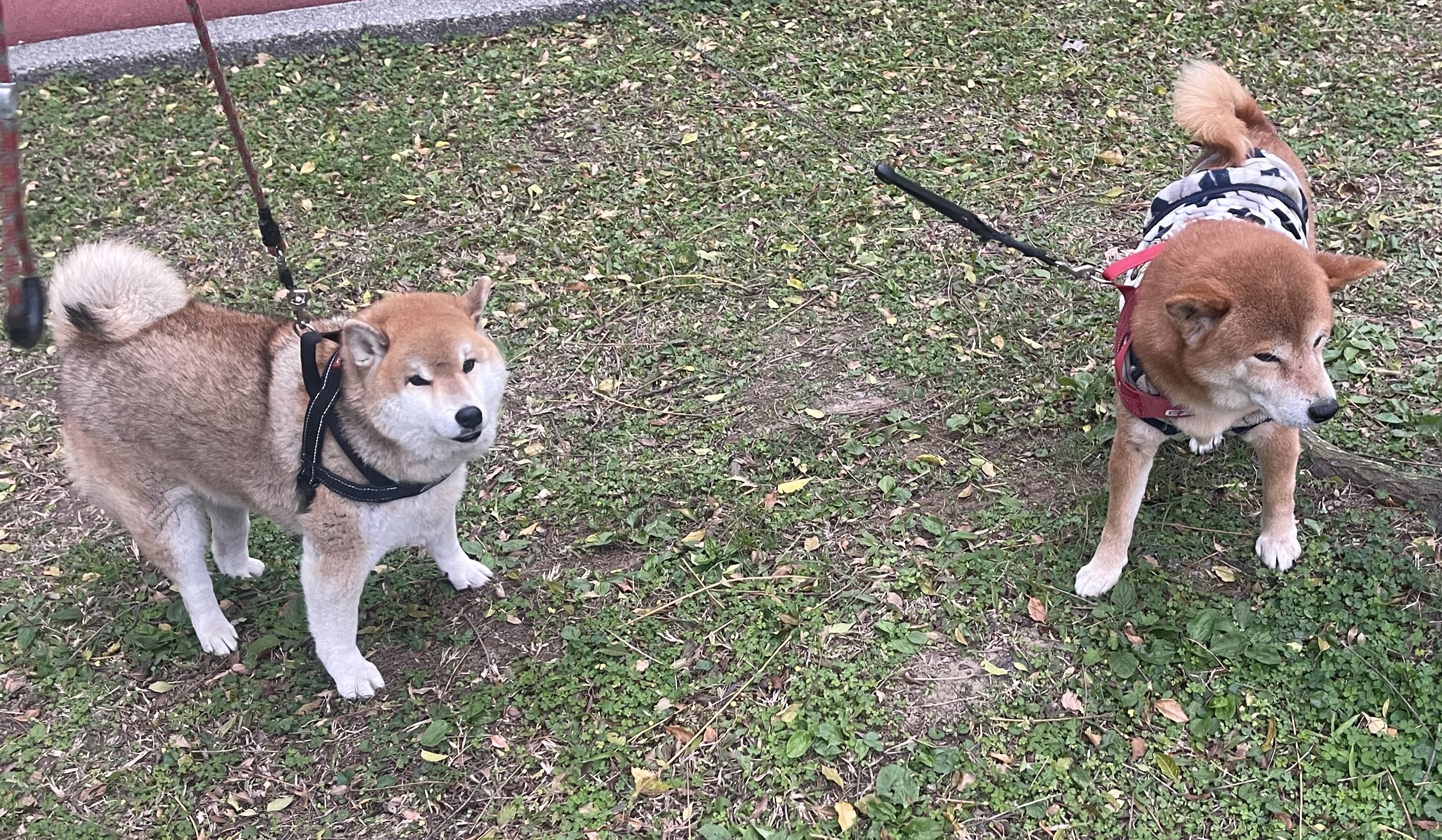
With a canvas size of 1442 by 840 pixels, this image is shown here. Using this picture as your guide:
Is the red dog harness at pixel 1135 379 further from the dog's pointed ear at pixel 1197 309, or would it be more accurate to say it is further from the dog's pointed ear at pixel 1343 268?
the dog's pointed ear at pixel 1343 268

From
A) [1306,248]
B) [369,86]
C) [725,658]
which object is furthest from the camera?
[369,86]

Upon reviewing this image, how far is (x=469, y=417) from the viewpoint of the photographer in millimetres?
3158

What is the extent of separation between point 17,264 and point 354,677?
1823 millimetres

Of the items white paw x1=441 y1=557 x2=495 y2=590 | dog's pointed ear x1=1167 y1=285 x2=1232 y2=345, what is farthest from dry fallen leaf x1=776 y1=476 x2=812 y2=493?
dog's pointed ear x1=1167 y1=285 x2=1232 y2=345

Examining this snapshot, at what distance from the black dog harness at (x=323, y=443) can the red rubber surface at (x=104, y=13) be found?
20.6 feet

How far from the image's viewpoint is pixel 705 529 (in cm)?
432

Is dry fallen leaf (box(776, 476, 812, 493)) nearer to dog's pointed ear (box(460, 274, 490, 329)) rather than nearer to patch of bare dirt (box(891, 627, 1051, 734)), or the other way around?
patch of bare dirt (box(891, 627, 1051, 734))

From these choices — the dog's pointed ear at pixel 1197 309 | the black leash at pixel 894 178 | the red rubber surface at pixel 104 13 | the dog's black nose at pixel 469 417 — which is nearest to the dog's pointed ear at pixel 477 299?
the dog's black nose at pixel 469 417

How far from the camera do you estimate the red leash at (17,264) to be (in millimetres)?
2637

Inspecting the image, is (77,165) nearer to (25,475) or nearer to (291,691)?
(25,475)

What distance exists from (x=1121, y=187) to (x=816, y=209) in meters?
1.89

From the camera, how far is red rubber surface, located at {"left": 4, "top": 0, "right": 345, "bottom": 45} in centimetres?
800

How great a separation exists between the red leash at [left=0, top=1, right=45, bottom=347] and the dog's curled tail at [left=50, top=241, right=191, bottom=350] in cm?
67

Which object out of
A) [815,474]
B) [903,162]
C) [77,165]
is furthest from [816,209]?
[77,165]
